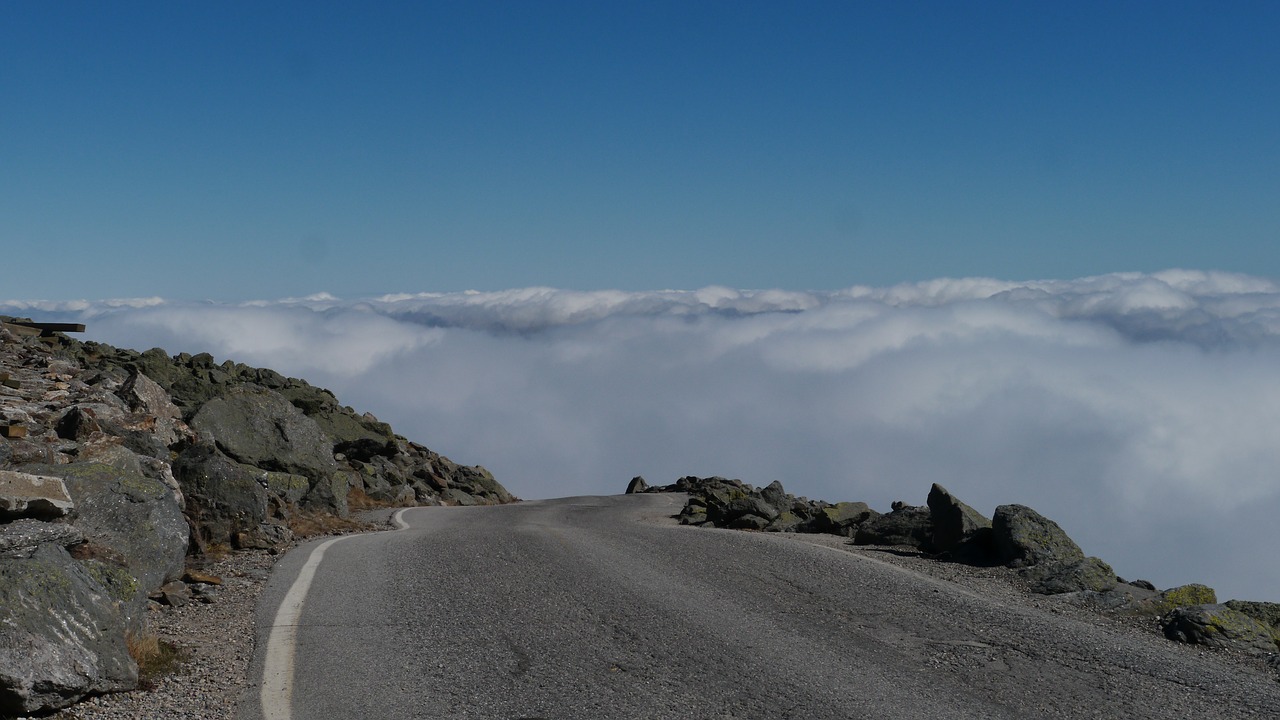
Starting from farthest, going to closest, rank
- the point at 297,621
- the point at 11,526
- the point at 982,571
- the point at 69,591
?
the point at 982,571 < the point at 297,621 < the point at 11,526 < the point at 69,591

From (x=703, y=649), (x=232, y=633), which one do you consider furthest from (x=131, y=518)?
(x=703, y=649)

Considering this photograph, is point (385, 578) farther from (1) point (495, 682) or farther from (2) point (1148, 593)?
(2) point (1148, 593)

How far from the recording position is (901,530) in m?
14.3

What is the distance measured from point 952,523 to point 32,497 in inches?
418

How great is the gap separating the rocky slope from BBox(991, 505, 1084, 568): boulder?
29.0ft

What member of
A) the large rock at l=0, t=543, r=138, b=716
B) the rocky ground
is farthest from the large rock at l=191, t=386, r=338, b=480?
the large rock at l=0, t=543, r=138, b=716

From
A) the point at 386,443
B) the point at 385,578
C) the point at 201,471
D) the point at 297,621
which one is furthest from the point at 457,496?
the point at 297,621

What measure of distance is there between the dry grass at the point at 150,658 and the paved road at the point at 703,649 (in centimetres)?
83

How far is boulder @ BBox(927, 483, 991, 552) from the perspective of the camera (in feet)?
41.1

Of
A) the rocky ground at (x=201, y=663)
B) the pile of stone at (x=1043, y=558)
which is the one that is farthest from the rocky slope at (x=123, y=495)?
the pile of stone at (x=1043, y=558)

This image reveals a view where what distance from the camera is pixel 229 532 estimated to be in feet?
39.0

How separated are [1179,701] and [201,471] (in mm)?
11103

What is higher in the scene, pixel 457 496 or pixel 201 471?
pixel 201 471

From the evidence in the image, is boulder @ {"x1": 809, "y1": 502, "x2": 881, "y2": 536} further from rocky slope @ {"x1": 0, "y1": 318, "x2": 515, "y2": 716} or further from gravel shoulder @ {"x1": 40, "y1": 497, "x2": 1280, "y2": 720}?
rocky slope @ {"x1": 0, "y1": 318, "x2": 515, "y2": 716}
